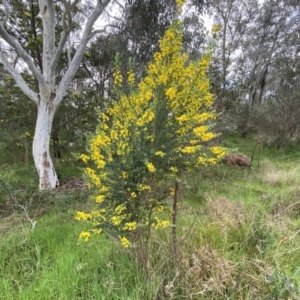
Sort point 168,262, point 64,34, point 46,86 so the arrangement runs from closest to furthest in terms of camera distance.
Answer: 1. point 168,262
2. point 64,34
3. point 46,86

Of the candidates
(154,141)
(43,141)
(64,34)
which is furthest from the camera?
(43,141)

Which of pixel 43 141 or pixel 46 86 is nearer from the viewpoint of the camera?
pixel 46 86

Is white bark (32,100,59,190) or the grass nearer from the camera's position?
the grass

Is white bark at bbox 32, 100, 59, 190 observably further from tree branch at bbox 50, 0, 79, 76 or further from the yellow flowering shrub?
the yellow flowering shrub

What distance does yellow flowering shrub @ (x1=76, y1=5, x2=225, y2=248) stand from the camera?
1731mm

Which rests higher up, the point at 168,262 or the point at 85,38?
the point at 85,38

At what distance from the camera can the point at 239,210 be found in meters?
2.74

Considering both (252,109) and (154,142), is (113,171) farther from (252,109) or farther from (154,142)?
(252,109)

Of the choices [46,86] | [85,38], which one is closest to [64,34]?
[85,38]

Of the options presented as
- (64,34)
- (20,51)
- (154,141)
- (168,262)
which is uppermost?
(64,34)

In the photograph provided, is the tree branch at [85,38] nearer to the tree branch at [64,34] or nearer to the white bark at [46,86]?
the white bark at [46,86]

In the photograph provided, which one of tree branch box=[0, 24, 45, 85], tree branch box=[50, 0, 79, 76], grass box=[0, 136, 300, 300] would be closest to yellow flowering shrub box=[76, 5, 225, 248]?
grass box=[0, 136, 300, 300]

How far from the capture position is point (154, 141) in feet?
5.77

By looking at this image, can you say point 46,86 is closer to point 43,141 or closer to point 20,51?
point 20,51
